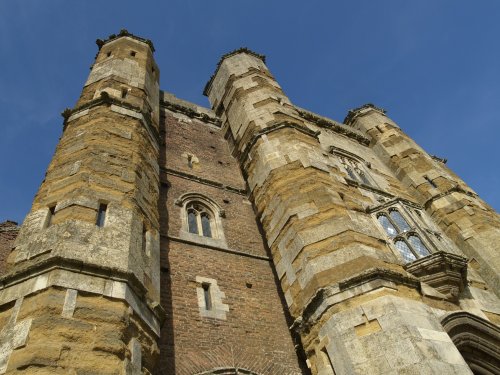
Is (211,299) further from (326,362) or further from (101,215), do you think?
(101,215)

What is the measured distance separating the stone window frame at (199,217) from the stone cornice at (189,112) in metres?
5.69

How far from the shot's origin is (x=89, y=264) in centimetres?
539

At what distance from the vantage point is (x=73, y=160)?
7.95 meters

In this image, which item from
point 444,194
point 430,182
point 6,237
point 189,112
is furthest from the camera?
point 189,112

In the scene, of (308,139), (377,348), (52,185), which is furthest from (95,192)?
(308,139)

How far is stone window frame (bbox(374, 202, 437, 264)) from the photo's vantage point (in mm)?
9547

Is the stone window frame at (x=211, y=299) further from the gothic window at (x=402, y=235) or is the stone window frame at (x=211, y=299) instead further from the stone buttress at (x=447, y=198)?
the stone buttress at (x=447, y=198)

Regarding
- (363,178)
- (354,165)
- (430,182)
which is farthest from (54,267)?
(430,182)

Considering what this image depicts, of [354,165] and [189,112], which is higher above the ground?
Answer: [189,112]

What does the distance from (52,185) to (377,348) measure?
5.52 metres

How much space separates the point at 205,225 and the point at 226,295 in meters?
2.42

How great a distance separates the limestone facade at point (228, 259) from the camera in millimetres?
5180

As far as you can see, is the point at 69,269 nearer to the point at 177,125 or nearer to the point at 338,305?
the point at 338,305

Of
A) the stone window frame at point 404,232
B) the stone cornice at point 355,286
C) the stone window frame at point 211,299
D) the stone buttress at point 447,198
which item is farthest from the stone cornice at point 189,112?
the stone cornice at point 355,286
